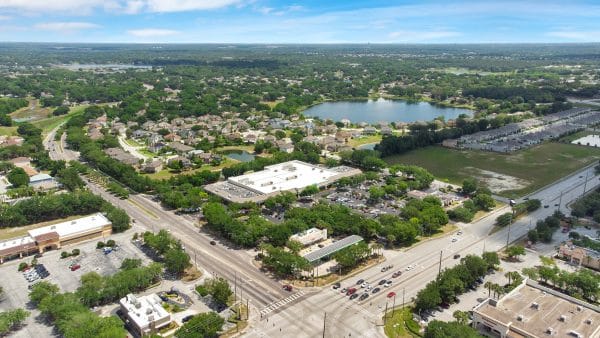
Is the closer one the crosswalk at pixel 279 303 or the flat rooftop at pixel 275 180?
the crosswalk at pixel 279 303

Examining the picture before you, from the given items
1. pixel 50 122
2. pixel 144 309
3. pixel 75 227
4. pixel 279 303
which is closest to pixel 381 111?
pixel 50 122

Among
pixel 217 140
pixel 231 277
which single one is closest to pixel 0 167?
pixel 217 140

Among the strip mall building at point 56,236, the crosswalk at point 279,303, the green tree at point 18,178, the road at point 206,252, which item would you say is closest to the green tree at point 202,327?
the crosswalk at point 279,303

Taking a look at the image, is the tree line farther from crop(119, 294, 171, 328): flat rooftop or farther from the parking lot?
crop(119, 294, 171, 328): flat rooftop

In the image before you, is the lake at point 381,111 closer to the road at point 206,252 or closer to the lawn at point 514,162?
the lawn at point 514,162

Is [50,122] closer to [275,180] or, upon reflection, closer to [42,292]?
[275,180]

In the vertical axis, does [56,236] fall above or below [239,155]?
above

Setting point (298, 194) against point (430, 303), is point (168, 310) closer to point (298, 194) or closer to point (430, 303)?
point (430, 303)
